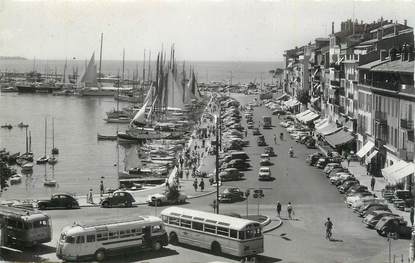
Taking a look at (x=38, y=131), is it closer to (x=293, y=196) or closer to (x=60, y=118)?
(x=60, y=118)

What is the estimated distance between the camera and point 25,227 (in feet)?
99.8

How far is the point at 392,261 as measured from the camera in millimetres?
29406

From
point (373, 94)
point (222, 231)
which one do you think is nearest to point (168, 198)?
point (222, 231)

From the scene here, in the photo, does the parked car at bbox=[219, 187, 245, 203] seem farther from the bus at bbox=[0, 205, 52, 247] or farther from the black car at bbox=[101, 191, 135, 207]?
the bus at bbox=[0, 205, 52, 247]

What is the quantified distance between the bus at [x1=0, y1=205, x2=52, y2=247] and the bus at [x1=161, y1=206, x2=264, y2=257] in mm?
5858

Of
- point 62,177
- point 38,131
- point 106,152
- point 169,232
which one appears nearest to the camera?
point 169,232

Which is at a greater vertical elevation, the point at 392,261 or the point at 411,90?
the point at 411,90

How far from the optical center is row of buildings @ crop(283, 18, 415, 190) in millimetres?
48531

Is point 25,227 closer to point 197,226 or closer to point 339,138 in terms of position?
point 197,226

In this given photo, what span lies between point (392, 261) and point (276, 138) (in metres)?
55.1

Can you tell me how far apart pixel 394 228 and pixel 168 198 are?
15456 mm

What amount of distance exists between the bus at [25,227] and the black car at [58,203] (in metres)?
10.2

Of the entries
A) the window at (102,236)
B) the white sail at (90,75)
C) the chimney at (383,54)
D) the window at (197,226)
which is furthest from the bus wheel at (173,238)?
the white sail at (90,75)

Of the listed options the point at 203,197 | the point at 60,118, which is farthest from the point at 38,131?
the point at 203,197
